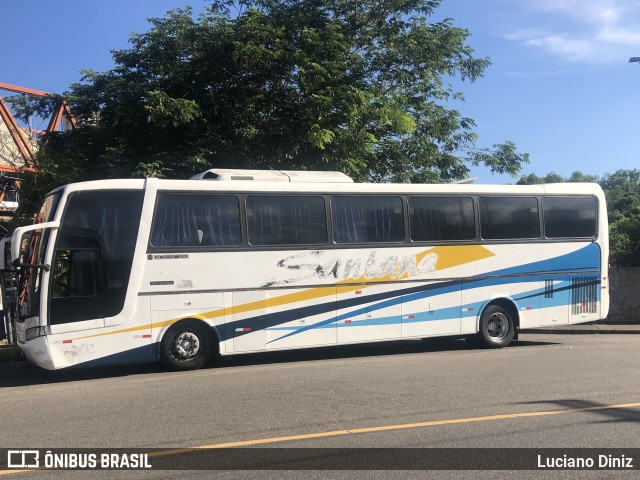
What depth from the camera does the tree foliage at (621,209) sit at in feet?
68.5

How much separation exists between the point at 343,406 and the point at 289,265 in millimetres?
4370

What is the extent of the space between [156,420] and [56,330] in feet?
12.0

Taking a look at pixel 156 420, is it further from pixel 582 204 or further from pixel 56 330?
pixel 582 204

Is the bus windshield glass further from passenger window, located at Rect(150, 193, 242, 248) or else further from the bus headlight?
passenger window, located at Rect(150, 193, 242, 248)

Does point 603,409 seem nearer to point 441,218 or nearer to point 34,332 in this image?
point 441,218

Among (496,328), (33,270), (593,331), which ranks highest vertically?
(33,270)

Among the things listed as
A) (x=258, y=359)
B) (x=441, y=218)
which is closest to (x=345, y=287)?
(x=258, y=359)

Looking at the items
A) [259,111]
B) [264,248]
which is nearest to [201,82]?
[259,111]

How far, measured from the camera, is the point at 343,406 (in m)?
7.54

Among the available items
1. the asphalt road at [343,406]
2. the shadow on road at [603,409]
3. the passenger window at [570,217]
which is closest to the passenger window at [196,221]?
the asphalt road at [343,406]

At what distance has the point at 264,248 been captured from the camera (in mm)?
11359

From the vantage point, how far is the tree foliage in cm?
2088

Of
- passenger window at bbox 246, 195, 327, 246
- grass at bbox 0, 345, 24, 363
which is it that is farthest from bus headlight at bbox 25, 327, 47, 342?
passenger window at bbox 246, 195, 327, 246

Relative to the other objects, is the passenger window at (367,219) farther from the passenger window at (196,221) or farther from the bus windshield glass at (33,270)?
the bus windshield glass at (33,270)
